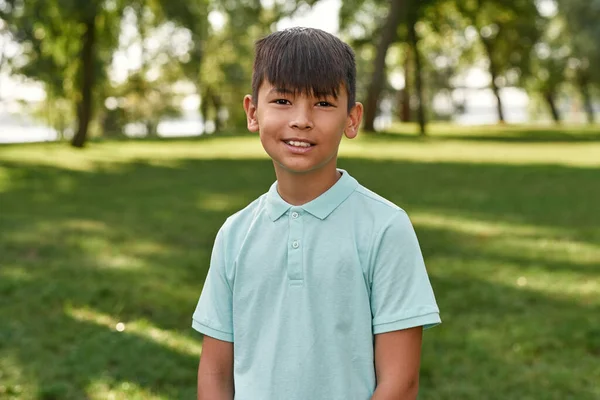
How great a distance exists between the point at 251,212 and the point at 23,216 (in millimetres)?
10043

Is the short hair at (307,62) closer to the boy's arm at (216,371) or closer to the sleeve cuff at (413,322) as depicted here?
the sleeve cuff at (413,322)

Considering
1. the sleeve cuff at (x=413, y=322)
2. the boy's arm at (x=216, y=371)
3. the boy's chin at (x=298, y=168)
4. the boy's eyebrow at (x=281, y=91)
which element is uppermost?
the boy's eyebrow at (x=281, y=91)

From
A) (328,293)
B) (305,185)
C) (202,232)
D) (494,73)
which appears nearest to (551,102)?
(494,73)

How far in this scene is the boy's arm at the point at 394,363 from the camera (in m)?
2.17

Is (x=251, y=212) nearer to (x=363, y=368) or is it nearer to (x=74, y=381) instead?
(x=363, y=368)

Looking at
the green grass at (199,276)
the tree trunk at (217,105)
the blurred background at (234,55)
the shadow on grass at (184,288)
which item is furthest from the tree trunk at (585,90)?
the shadow on grass at (184,288)

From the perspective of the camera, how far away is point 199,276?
785cm

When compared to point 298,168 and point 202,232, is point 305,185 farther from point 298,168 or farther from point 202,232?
point 202,232

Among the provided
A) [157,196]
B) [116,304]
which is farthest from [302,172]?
[157,196]

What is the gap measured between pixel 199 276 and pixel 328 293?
5.80 m

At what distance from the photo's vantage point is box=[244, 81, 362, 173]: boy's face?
2.17m

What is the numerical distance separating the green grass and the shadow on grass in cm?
2

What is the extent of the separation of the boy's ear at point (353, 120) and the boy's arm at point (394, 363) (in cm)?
50

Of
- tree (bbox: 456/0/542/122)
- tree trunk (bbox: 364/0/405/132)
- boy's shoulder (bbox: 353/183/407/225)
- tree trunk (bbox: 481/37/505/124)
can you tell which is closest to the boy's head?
boy's shoulder (bbox: 353/183/407/225)
